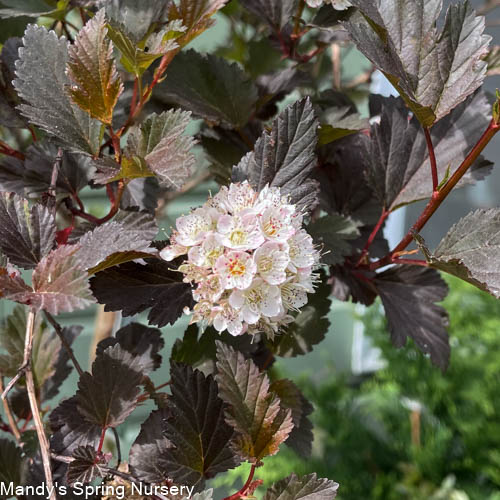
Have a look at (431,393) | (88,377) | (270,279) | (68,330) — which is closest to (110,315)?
(68,330)

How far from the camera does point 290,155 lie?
1.40ft

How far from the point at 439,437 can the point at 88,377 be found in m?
1.23

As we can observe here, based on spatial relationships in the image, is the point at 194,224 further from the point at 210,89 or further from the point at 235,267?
the point at 210,89

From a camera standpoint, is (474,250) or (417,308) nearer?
(474,250)

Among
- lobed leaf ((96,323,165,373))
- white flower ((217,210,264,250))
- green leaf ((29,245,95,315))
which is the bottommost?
lobed leaf ((96,323,165,373))

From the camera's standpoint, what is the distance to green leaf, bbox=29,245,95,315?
35 centimetres

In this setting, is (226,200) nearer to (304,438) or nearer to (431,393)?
Result: (304,438)

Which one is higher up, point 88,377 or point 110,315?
point 88,377

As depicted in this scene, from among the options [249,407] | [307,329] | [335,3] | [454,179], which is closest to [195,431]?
[249,407]

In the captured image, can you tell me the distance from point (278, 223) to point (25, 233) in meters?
Result: 0.18

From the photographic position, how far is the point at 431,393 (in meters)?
1.50

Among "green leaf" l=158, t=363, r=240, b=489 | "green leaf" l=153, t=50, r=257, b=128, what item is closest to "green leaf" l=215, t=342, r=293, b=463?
"green leaf" l=158, t=363, r=240, b=489

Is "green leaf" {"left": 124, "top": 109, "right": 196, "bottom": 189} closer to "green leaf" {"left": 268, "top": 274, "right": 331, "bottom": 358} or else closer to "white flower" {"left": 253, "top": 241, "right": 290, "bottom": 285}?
"white flower" {"left": 253, "top": 241, "right": 290, "bottom": 285}

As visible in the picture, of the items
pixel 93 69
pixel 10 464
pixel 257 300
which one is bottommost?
pixel 10 464
